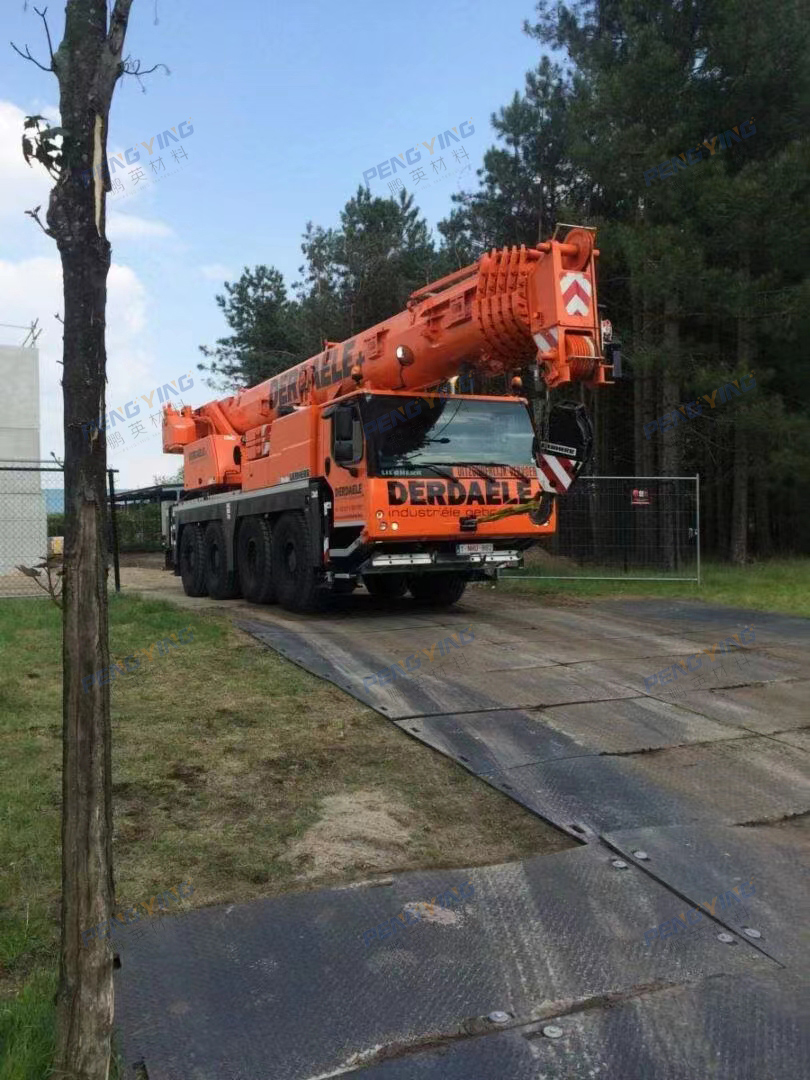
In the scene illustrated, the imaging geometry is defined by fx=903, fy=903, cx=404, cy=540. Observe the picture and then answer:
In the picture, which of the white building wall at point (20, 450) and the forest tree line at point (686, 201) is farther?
the white building wall at point (20, 450)

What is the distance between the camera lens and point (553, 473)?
10688 millimetres

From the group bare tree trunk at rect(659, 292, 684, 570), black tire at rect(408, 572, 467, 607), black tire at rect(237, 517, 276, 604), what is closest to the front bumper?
black tire at rect(408, 572, 467, 607)

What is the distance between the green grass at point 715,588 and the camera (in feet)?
42.0

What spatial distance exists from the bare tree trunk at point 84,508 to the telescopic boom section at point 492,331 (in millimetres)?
6201

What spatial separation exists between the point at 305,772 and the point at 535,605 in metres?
7.71

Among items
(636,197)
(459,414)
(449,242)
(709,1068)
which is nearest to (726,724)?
(709,1068)

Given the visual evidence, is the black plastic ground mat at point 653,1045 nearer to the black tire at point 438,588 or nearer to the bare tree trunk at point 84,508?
the bare tree trunk at point 84,508

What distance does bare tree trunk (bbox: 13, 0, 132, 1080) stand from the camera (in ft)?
7.77

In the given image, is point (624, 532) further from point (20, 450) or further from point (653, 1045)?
point (20, 450)

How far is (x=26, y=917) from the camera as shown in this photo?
335 centimetres

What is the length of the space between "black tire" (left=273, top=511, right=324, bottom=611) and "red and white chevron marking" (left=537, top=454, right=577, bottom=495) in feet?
9.46

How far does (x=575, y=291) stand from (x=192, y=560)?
9275 mm

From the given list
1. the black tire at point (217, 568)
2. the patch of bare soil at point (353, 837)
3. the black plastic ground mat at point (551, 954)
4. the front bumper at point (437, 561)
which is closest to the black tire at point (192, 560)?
the black tire at point (217, 568)

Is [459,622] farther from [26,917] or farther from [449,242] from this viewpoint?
[449,242]
